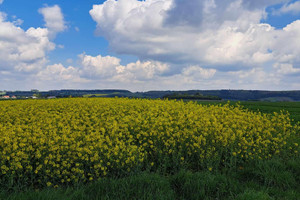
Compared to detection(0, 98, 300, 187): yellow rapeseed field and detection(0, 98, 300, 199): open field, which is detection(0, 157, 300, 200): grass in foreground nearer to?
detection(0, 98, 300, 199): open field

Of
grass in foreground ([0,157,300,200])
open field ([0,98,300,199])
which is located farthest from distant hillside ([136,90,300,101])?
grass in foreground ([0,157,300,200])

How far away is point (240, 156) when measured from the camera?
23.8ft

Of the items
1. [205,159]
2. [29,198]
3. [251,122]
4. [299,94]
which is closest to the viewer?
[29,198]

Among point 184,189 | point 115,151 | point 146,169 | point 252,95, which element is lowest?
point 184,189

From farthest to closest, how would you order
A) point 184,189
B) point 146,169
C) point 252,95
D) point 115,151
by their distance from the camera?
point 252,95 → point 115,151 → point 146,169 → point 184,189

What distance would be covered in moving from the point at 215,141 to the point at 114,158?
11.7ft

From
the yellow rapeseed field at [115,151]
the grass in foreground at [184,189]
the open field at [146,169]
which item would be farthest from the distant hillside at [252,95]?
the grass in foreground at [184,189]

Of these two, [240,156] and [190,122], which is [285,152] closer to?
[240,156]

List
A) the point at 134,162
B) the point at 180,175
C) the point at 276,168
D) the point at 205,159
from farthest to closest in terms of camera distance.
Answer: the point at 205,159, the point at 276,168, the point at 134,162, the point at 180,175

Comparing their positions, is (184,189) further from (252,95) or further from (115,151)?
(252,95)

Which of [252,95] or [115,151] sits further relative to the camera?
[252,95]


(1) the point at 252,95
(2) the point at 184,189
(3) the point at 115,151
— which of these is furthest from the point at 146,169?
(1) the point at 252,95

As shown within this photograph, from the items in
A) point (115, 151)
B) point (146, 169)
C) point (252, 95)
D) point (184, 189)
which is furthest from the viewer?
point (252, 95)

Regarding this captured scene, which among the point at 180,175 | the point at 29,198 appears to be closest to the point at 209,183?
the point at 180,175
